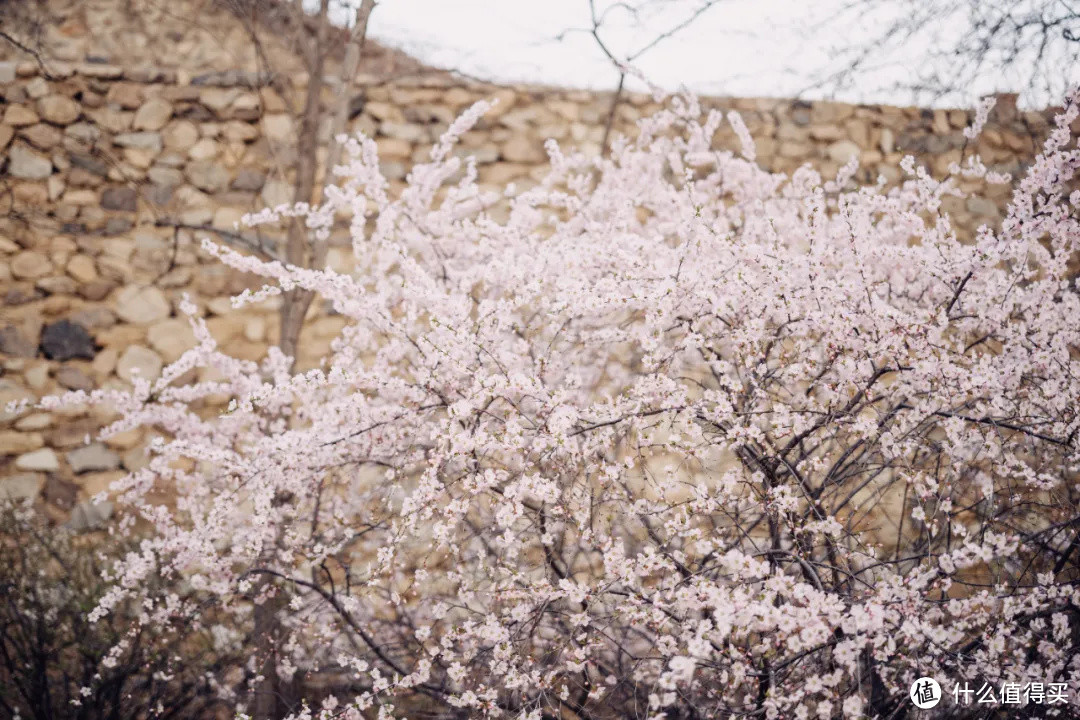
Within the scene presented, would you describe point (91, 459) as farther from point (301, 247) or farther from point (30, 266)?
point (301, 247)

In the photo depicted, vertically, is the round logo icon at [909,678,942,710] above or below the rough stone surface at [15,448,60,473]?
below

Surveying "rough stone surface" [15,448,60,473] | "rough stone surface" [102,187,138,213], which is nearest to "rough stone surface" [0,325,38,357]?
"rough stone surface" [15,448,60,473]

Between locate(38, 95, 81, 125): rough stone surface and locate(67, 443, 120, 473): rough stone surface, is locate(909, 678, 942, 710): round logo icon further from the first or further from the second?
locate(38, 95, 81, 125): rough stone surface

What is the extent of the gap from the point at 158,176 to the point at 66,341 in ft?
4.06

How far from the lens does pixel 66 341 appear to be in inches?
181

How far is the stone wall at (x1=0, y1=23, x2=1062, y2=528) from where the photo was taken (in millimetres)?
4527

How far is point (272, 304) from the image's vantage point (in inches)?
191

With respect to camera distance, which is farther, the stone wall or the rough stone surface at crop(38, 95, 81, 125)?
the rough stone surface at crop(38, 95, 81, 125)

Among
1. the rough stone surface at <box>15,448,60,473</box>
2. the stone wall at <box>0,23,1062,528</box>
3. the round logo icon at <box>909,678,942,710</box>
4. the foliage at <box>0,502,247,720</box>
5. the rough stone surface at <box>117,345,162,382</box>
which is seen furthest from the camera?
the rough stone surface at <box>117,345,162,382</box>

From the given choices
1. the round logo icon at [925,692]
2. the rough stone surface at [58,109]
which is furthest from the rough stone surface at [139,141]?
the round logo icon at [925,692]

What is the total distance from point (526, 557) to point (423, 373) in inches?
27.8

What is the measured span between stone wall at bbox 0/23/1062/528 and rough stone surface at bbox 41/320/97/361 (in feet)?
0.04

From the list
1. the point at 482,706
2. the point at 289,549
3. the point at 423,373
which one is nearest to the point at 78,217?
the point at 289,549

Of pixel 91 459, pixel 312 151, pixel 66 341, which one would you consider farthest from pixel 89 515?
pixel 312 151
